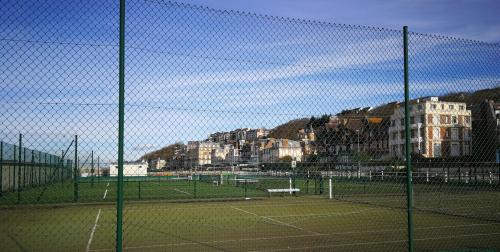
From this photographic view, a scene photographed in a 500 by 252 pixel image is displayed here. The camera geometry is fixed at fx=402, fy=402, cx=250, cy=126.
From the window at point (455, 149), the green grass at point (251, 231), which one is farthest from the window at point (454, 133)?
the green grass at point (251, 231)

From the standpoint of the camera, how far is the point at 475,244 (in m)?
8.91

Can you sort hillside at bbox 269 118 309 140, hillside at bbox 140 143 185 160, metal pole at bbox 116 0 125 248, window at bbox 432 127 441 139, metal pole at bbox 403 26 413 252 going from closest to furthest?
metal pole at bbox 116 0 125 248 → hillside at bbox 140 143 185 160 → metal pole at bbox 403 26 413 252 → hillside at bbox 269 118 309 140 → window at bbox 432 127 441 139

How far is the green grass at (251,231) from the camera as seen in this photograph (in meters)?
9.14

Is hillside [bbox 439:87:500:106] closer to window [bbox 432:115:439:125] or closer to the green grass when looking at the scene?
the green grass

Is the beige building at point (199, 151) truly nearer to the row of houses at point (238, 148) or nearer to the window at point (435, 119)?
the row of houses at point (238, 148)

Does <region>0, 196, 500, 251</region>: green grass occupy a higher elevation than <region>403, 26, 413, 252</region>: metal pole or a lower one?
lower

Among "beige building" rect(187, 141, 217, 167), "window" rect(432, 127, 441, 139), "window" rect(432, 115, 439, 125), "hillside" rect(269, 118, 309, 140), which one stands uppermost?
"window" rect(432, 115, 439, 125)

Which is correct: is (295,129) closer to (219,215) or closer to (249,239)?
(249,239)

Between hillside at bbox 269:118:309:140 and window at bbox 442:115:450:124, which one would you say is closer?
hillside at bbox 269:118:309:140

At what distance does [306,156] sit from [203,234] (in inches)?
174

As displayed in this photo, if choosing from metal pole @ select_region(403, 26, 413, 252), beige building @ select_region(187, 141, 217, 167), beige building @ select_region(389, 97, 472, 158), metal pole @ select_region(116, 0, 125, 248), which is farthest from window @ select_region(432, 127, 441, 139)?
metal pole @ select_region(116, 0, 125, 248)

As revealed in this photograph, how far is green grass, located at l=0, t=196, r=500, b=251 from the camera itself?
914 cm

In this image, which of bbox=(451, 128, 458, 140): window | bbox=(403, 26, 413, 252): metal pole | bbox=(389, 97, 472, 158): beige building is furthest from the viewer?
bbox=(451, 128, 458, 140): window

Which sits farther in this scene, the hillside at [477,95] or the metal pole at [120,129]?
the hillside at [477,95]
